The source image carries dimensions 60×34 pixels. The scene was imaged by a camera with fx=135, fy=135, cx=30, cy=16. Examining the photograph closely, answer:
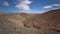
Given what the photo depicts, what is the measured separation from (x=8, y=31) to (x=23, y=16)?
0.51 metres

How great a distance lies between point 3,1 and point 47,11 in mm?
1115

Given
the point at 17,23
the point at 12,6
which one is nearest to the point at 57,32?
the point at 17,23

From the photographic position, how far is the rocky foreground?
10.6 feet

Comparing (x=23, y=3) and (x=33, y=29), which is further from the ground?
(x=23, y=3)

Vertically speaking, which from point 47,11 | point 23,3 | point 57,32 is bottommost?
point 57,32

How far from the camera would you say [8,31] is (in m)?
3.26

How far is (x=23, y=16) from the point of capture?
332cm

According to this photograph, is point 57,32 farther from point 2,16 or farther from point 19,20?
point 2,16

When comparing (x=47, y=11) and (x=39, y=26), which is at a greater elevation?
(x=47, y=11)

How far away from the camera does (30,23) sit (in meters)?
3.29

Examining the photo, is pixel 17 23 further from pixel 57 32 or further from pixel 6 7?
pixel 57 32

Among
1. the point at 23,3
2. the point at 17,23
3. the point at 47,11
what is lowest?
the point at 17,23

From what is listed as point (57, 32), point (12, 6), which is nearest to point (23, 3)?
point (12, 6)

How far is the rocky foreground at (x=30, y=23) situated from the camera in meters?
3.24
